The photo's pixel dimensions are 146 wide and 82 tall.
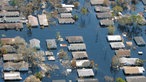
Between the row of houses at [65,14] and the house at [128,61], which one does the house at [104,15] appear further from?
the house at [128,61]

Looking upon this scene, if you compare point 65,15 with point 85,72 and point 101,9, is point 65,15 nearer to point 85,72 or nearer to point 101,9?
point 101,9

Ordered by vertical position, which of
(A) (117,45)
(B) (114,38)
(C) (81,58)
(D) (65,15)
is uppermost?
(D) (65,15)

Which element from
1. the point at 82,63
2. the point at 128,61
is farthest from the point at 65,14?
the point at 128,61

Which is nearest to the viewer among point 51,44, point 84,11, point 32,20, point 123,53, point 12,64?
point 12,64

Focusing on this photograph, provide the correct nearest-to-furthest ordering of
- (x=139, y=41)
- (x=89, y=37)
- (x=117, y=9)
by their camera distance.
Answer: (x=139, y=41)
(x=89, y=37)
(x=117, y=9)

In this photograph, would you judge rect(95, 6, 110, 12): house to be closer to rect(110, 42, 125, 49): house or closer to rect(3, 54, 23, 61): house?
rect(110, 42, 125, 49): house

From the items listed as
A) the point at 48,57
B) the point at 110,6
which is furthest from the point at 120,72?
the point at 110,6

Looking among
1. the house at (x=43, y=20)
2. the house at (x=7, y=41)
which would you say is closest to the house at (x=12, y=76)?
the house at (x=7, y=41)

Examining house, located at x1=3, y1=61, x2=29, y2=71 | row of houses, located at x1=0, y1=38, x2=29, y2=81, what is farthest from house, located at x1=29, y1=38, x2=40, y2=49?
house, located at x1=3, y1=61, x2=29, y2=71
